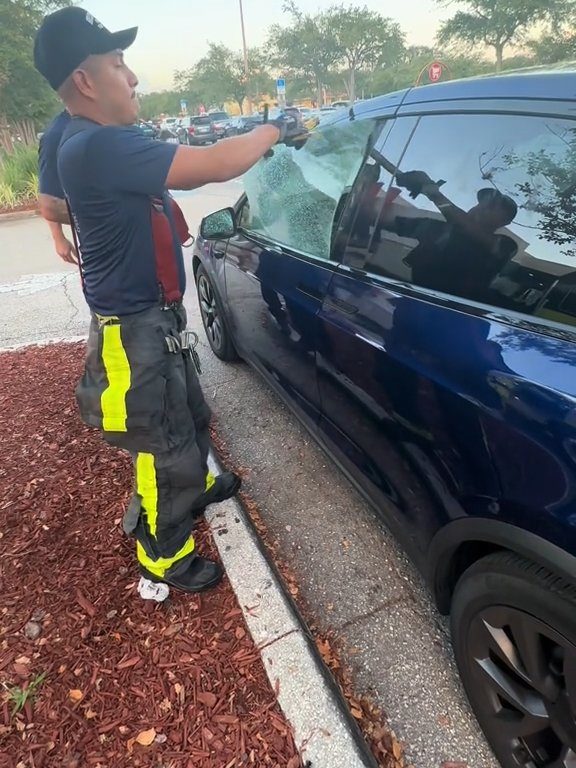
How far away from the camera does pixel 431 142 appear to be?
1.66m

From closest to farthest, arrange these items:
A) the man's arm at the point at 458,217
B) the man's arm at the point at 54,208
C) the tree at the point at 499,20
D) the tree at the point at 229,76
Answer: the man's arm at the point at 458,217 < the man's arm at the point at 54,208 < the tree at the point at 499,20 < the tree at the point at 229,76

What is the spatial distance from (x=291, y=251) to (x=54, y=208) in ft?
3.63

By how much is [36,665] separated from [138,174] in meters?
1.64

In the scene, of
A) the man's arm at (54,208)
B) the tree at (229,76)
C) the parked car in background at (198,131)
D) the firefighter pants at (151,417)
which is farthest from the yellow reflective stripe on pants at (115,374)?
the tree at (229,76)

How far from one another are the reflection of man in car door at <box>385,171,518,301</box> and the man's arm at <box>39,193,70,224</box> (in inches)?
62.6

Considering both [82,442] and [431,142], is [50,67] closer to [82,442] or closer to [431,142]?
[431,142]

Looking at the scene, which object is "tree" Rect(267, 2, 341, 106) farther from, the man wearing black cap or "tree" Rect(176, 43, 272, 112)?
the man wearing black cap

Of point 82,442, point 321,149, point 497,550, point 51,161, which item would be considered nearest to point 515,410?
point 497,550

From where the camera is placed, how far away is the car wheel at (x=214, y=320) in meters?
3.75

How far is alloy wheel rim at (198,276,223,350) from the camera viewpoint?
3847 millimetres

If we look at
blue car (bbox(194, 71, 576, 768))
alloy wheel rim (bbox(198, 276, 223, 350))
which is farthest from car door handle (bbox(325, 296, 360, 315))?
alloy wheel rim (bbox(198, 276, 223, 350))

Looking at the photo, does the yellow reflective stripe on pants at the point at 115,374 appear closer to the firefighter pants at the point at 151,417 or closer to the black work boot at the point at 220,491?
the firefighter pants at the point at 151,417

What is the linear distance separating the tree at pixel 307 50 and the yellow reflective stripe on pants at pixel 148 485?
57884mm

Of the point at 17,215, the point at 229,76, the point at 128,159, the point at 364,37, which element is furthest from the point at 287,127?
the point at 229,76
